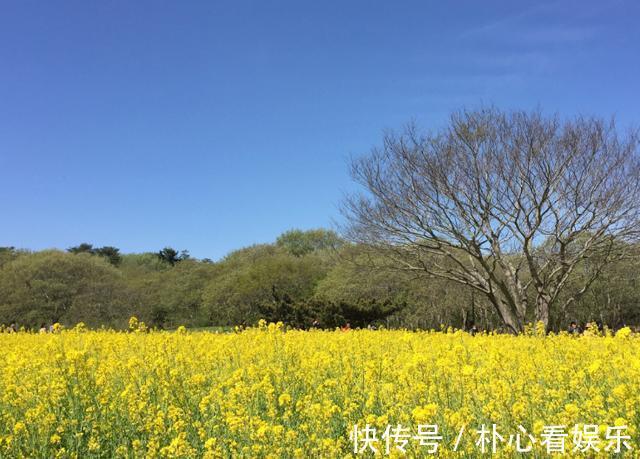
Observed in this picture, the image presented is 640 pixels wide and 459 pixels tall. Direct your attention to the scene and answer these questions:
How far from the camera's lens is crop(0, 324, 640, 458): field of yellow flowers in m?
3.12

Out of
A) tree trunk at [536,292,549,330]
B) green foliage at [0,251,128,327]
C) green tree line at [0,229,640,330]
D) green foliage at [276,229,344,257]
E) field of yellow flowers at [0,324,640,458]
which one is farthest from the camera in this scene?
green foliage at [276,229,344,257]

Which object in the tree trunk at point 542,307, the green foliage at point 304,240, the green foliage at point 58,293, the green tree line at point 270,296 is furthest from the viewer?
the green foliage at point 304,240

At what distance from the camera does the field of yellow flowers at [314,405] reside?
3.12m

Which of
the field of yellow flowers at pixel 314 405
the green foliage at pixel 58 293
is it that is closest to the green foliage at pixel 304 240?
the green foliage at pixel 58 293

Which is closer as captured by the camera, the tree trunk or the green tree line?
the tree trunk

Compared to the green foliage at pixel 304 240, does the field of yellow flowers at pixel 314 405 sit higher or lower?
lower

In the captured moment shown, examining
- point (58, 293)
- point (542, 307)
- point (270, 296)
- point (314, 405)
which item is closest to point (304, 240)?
point (270, 296)

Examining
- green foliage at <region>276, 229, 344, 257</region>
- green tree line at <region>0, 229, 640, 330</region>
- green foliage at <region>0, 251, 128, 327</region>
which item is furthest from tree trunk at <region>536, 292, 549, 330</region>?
green foliage at <region>276, 229, 344, 257</region>

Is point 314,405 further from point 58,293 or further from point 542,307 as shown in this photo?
point 58,293

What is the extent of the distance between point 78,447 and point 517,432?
2918 mm

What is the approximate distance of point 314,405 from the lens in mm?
3506

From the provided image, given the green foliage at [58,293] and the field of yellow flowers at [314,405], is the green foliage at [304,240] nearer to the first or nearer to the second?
the green foliage at [58,293]

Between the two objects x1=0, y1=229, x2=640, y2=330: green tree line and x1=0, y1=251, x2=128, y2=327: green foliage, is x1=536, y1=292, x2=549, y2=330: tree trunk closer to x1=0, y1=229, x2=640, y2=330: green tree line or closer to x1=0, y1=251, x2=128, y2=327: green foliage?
x1=0, y1=229, x2=640, y2=330: green tree line

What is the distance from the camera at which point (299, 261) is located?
31.9 m
